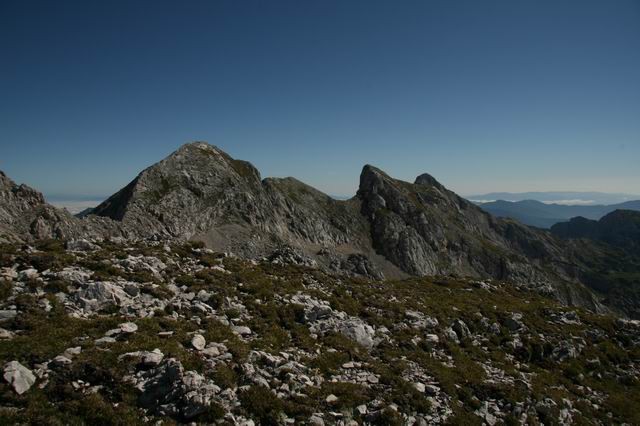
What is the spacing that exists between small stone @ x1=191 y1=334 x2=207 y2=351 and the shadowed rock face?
5947cm

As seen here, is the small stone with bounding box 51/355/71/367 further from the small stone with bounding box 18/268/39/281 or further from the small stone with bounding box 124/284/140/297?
the small stone with bounding box 18/268/39/281

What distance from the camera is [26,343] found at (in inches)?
448

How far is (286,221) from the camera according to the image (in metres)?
124

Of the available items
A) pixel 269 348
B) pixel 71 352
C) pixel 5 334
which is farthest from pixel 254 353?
pixel 5 334

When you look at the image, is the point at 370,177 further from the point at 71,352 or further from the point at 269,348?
the point at 71,352

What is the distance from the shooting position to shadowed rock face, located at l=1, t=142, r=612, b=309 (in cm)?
7869

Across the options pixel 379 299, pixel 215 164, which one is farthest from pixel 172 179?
pixel 379 299

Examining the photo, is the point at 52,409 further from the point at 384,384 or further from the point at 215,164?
the point at 215,164

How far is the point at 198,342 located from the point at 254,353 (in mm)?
2240

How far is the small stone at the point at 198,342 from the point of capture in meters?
13.3

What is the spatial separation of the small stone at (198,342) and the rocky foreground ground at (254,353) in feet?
0.26

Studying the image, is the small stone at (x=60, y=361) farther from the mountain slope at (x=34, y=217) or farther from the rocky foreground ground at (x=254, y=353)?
the mountain slope at (x=34, y=217)

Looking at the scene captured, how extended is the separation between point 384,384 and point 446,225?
547 feet

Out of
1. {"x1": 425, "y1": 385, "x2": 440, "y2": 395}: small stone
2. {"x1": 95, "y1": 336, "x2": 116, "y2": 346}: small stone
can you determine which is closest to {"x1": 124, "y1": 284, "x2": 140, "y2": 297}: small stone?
{"x1": 95, "y1": 336, "x2": 116, "y2": 346}: small stone
